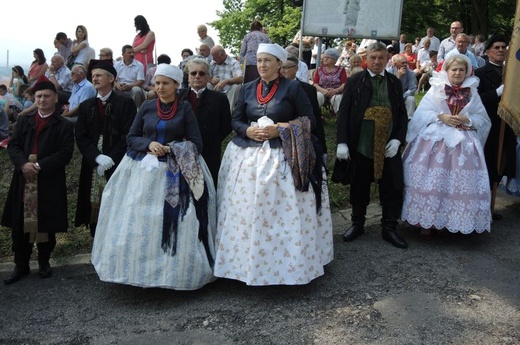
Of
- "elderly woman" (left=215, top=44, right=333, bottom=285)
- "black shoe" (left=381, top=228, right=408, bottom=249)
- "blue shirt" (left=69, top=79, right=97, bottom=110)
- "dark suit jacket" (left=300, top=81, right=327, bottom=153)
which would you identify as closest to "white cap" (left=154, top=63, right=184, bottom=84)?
"elderly woman" (left=215, top=44, right=333, bottom=285)

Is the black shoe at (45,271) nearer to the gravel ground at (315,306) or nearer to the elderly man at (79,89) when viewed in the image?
the gravel ground at (315,306)

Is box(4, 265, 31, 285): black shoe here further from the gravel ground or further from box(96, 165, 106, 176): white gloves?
box(96, 165, 106, 176): white gloves

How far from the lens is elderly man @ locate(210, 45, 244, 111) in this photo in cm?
881

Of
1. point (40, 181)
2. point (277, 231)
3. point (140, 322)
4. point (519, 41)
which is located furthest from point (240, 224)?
point (519, 41)

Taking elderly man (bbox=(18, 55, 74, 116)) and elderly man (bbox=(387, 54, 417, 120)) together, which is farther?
elderly man (bbox=(18, 55, 74, 116))

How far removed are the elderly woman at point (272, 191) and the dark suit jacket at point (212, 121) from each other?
57cm

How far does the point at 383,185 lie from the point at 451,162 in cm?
69

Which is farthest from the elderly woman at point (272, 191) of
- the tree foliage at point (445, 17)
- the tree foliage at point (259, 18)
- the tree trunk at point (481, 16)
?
the tree foliage at point (259, 18)

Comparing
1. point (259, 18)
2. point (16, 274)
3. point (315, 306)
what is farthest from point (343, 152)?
point (259, 18)

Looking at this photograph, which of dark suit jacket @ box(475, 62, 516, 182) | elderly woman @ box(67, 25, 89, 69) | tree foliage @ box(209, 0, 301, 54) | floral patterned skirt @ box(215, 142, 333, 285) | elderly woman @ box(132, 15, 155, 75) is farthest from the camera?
tree foliage @ box(209, 0, 301, 54)

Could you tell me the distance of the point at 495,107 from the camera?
5.92 meters

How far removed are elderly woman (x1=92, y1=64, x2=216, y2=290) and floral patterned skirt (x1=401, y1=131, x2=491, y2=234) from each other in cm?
214

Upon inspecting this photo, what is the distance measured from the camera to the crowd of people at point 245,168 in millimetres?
4344

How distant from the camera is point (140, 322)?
4.08 meters
